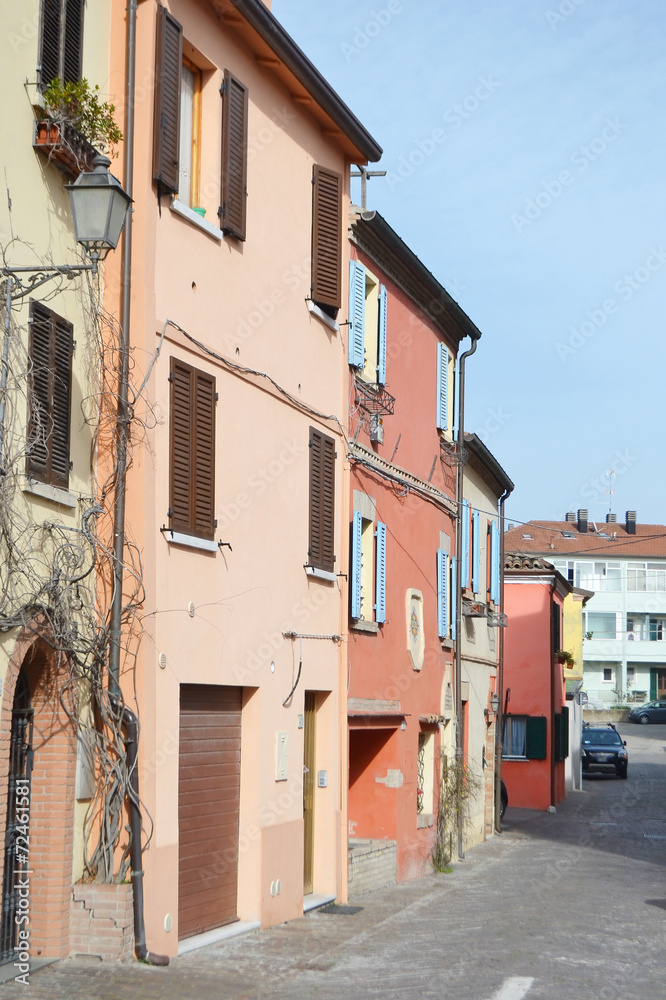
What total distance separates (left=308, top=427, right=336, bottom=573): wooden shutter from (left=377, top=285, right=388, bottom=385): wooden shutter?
224 centimetres

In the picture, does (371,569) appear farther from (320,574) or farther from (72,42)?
(72,42)

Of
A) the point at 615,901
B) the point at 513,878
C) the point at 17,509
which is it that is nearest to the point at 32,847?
the point at 17,509

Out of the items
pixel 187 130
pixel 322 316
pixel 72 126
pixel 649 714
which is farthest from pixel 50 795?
pixel 649 714

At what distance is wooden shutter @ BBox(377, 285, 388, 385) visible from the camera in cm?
1689

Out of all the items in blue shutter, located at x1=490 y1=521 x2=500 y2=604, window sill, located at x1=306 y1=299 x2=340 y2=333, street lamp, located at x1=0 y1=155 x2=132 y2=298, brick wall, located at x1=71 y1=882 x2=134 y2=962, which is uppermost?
window sill, located at x1=306 y1=299 x2=340 y2=333

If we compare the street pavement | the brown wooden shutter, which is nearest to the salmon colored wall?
the street pavement

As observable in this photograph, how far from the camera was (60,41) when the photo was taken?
9.72 metres

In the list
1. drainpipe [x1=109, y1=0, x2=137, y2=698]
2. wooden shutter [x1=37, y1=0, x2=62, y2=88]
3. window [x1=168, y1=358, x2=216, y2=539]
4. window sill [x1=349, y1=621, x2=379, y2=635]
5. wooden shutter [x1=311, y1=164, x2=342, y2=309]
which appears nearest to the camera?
wooden shutter [x1=37, y1=0, x2=62, y2=88]

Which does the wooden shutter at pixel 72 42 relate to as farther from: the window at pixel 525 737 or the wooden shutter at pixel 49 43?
the window at pixel 525 737

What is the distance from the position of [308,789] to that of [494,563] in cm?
1193

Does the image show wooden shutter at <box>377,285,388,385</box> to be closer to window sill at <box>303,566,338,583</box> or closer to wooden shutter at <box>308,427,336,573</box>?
wooden shutter at <box>308,427,336,573</box>

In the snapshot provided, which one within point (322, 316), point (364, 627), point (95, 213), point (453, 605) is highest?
Answer: point (322, 316)

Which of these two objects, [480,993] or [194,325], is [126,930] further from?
[194,325]

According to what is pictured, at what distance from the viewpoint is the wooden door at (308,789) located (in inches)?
570
